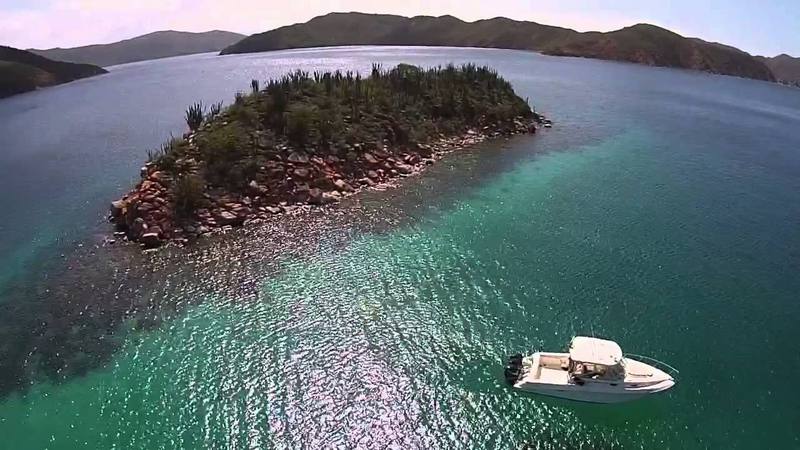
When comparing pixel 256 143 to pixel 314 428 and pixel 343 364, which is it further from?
pixel 314 428

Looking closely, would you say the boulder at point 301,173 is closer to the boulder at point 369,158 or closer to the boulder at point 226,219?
the boulder at point 369,158

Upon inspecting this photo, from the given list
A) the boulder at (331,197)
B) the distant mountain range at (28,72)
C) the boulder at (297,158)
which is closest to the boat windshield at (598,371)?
the boulder at (331,197)

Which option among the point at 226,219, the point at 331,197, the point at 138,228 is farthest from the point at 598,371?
the point at 138,228

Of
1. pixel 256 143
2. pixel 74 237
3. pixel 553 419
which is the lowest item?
pixel 553 419

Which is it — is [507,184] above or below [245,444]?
above

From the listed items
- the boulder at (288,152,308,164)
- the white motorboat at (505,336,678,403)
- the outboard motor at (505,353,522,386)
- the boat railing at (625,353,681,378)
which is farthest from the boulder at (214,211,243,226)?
the boat railing at (625,353,681,378)

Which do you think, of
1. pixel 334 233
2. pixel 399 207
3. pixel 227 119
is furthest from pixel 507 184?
pixel 227 119
